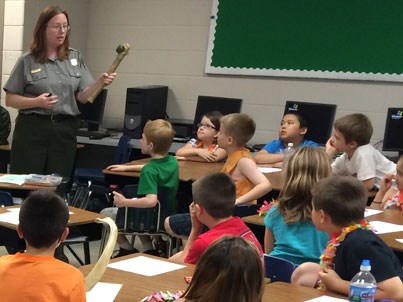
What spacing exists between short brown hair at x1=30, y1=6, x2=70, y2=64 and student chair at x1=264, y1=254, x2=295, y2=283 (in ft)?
8.53

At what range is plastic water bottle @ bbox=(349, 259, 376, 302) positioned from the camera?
8.11ft

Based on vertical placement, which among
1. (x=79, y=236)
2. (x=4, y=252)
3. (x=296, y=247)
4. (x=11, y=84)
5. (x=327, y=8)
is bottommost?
(x=4, y=252)

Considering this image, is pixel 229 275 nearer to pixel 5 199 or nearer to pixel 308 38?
pixel 5 199

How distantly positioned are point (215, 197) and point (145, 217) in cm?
201

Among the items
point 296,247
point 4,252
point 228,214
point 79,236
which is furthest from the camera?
point 4,252

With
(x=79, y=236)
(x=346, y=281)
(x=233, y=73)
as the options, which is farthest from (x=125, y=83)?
(x=346, y=281)

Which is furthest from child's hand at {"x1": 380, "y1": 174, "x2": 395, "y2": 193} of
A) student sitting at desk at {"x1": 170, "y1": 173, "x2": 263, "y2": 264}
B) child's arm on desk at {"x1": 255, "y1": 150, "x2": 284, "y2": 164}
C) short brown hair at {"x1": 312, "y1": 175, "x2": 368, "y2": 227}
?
short brown hair at {"x1": 312, "y1": 175, "x2": 368, "y2": 227}

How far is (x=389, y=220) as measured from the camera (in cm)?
414

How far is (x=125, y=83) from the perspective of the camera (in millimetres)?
8477

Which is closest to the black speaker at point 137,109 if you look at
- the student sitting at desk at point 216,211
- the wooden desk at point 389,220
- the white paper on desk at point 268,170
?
the white paper on desk at point 268,170

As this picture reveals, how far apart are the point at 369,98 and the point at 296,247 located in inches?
152

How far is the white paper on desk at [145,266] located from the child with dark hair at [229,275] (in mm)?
982

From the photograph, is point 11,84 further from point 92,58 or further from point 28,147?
point 92,58

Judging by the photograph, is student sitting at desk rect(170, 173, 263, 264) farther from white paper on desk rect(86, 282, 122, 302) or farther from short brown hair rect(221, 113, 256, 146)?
short brown hair rect(221, 113, 256, 146)
